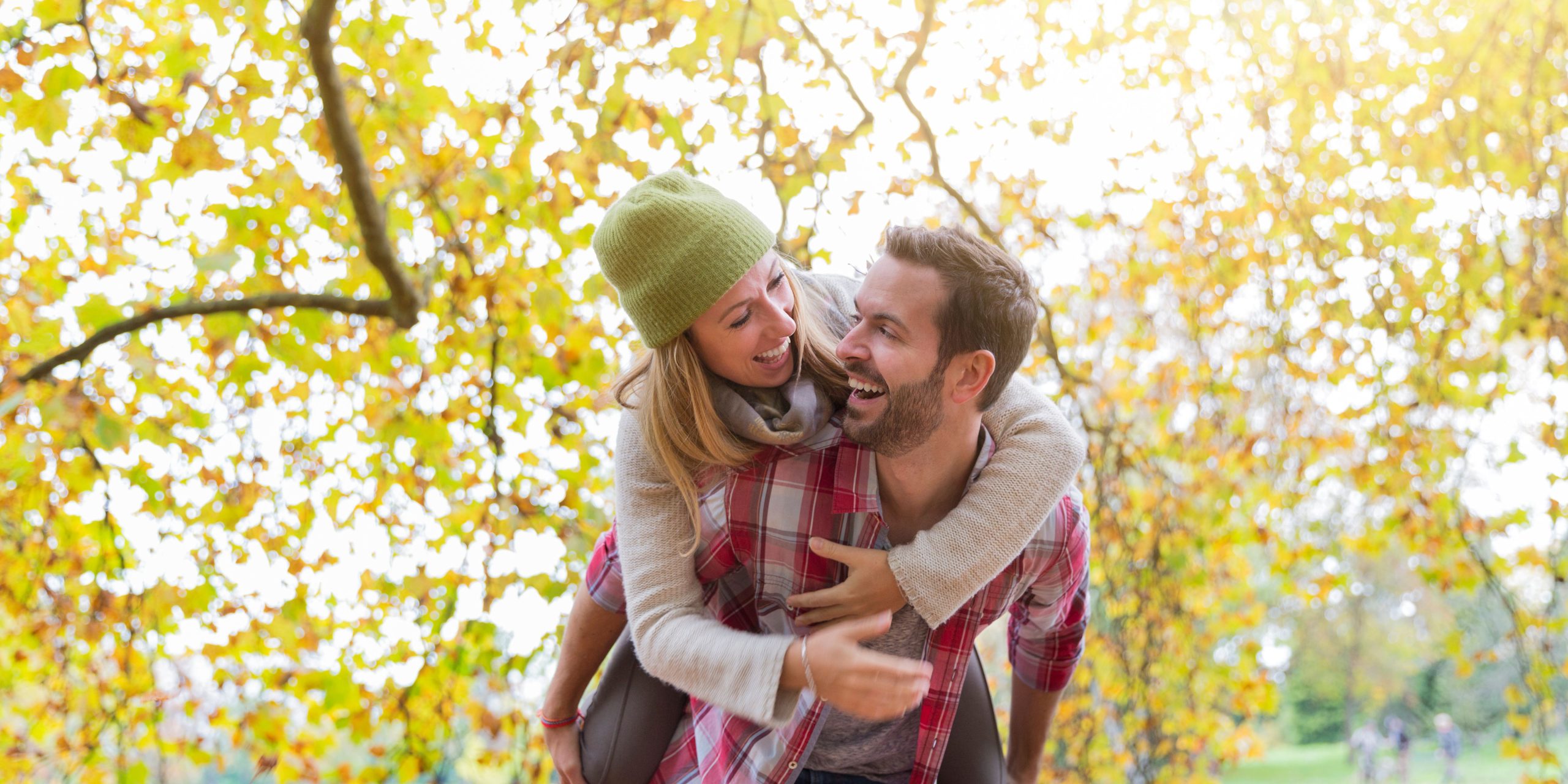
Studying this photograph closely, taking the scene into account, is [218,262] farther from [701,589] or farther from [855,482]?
[855,482]

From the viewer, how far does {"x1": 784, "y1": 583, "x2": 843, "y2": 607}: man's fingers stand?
1.64m

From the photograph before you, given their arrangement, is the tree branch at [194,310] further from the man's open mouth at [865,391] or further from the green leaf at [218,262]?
the man's open mouth at [865,391]

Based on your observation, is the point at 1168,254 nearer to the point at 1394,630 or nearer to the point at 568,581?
the point at 568,581

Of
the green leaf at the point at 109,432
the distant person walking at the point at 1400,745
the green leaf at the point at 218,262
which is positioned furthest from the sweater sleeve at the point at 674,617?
the distant person walking at the point at 1400,745

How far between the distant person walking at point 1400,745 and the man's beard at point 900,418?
2261cm

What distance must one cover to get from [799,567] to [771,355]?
0.35m

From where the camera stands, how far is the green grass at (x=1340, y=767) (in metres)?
19.5

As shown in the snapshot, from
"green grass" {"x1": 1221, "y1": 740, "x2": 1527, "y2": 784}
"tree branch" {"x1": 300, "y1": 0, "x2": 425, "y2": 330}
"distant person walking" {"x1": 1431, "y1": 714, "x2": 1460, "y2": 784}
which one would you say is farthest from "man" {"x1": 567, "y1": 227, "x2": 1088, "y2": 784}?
"distant person walking" {"x1": 1431, "y1": 714, "x2": 1460, "y2": 784}

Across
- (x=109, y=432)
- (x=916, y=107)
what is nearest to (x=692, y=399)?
(x=109, y=432)

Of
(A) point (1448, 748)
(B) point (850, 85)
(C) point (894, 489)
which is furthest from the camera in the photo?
(A) point (1448, 748)

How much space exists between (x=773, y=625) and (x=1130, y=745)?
120 inches

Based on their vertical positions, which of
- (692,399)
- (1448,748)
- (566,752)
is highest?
(692,399)

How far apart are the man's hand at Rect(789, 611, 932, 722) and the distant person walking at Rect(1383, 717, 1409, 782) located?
75.0 ft

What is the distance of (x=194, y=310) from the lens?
2910 mm
